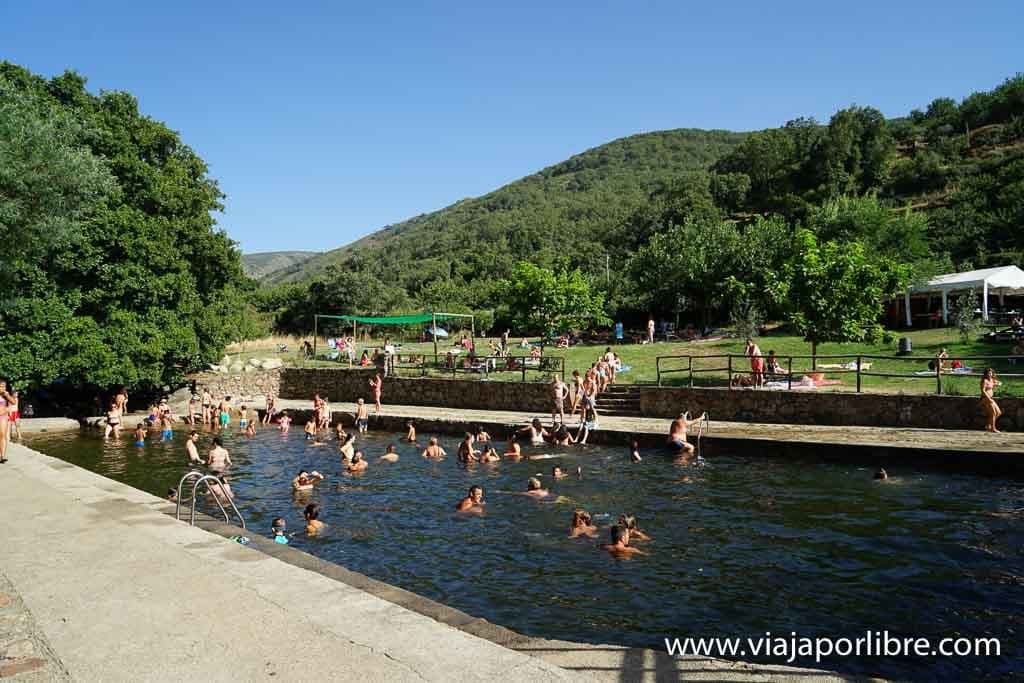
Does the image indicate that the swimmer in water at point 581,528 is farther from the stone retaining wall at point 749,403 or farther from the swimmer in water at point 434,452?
the stone retaining wall at point 749,403

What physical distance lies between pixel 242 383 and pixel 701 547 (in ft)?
87.4

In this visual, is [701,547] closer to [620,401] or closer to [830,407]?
[830,407]

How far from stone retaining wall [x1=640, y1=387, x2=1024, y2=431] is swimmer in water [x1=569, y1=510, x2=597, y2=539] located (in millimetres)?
9854

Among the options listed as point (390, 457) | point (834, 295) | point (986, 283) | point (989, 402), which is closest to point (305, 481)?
point (390, 457)

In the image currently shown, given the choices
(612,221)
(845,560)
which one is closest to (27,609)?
(845,560)

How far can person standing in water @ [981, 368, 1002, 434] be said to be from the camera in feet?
53.8

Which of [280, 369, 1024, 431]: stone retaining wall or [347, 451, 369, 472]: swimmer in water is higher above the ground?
[280, 369, 1024, 431]: stone retaining wall

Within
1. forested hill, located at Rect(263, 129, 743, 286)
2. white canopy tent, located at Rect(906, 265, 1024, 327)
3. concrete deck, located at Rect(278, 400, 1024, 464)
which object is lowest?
concrete deck, located at Rect(278, 400, 1024, 464)

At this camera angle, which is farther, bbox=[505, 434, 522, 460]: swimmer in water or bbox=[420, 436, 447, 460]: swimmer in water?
bbox=[420, 436, 447, 460]: swimmer in water

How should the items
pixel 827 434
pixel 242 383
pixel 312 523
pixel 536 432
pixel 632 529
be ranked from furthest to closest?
pixel 242 383
pixel 536 432
pixel 827 434
pixel 312 523
pixel 632 529

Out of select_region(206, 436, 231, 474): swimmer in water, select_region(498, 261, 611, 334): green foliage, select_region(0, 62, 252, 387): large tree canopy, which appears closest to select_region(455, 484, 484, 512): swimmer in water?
select_region(206, 436, 231, 474): swimmer in water

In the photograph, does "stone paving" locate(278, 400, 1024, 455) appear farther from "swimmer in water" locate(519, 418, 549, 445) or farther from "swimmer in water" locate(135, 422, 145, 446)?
"swimmer in water" locate(135, 422, 145, 446)

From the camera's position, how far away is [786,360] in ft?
88.1

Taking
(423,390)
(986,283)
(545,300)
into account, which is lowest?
(423,390)
